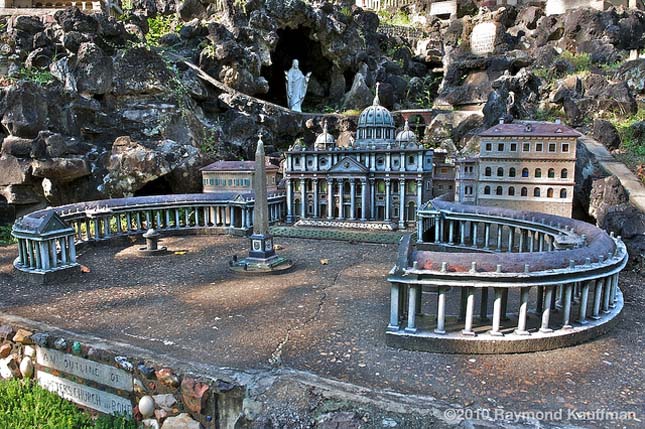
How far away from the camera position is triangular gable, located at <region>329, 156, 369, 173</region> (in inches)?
1585

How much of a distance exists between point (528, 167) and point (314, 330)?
23.2 meters

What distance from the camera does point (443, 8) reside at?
82812mm

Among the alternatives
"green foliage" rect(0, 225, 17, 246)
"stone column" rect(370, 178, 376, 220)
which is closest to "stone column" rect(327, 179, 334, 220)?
"stone column" rect(370, 178, 376, 220)

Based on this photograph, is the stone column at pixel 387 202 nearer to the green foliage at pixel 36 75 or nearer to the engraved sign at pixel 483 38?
the green foliage at pixel 36 75

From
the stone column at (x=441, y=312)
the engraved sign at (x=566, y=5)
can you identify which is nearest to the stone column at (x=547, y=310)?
the stone column at (x=441, y=312)

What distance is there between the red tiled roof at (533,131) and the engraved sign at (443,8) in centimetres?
5751

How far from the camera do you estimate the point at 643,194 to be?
29531mm

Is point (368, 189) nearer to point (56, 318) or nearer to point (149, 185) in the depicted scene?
point (149, 185)

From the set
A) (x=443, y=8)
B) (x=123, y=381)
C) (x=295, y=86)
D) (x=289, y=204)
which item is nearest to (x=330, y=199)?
(x=289, y=204)

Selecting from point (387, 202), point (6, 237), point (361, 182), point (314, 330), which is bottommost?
point (314, 330)

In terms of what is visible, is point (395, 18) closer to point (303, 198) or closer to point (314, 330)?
point (303, 198)

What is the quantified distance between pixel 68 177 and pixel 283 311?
87.2 feet

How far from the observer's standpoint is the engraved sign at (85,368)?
13727 mm

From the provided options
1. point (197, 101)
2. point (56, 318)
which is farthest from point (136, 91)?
point (56, 318)
